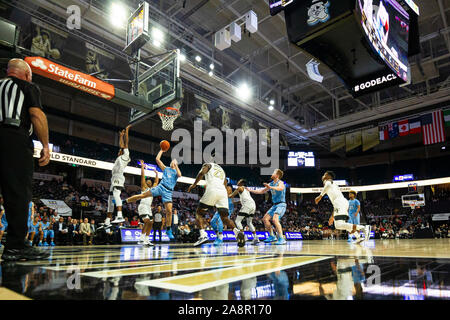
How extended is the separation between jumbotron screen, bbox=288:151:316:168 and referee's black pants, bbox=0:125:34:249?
1015 inches

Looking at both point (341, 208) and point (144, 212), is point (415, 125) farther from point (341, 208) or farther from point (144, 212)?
point (144, 212)

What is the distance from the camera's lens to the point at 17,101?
A: 8.46 feet

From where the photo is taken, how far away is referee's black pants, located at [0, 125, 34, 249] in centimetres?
242

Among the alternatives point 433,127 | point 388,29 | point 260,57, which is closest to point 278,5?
point 388,29

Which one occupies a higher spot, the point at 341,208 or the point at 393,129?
the point at 393,129

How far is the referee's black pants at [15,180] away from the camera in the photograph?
242cm

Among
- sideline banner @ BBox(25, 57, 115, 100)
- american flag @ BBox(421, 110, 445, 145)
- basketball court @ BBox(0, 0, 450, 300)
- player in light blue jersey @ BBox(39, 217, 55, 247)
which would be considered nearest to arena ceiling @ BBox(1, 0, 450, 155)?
basketball court @ BBox(0, 0, 450, 300)

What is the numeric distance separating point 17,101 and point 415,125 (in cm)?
2050

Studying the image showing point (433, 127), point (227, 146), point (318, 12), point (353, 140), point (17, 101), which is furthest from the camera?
point (227, 146)

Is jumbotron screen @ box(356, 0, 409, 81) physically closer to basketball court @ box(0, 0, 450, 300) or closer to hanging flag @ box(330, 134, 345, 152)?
basketball court @ box(0, 0, 450, 300)

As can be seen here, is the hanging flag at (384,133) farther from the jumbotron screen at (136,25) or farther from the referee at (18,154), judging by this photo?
the referee at (18,154)

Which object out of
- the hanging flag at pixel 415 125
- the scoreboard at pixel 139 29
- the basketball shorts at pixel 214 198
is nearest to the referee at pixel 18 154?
the basketball shorts at pixel 214 198
